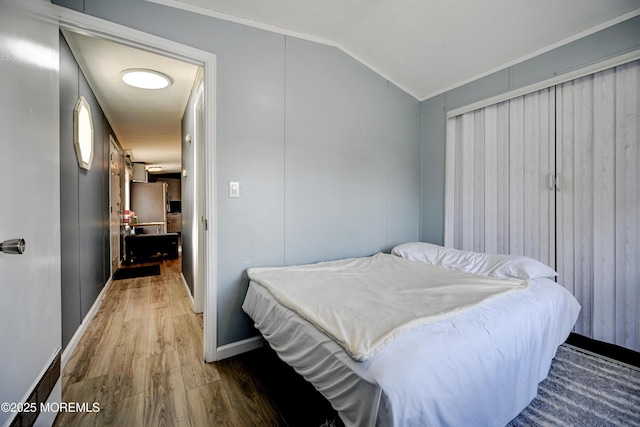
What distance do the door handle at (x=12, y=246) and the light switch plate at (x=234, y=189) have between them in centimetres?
125

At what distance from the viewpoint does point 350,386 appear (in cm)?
101

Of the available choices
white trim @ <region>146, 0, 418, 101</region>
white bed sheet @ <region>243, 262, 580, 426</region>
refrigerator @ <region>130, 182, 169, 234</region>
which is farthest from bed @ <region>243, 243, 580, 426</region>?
refrigerator @ <region>130, 182, 169, 234</region>

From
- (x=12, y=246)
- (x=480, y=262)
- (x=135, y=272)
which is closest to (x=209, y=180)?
(x=12, y=246)

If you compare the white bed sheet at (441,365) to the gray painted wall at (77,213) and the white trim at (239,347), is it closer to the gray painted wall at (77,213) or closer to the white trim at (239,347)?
the white trim at (239,347)

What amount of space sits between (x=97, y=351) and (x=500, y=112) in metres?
4.17

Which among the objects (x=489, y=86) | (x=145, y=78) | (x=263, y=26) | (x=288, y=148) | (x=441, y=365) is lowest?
(x=441, y=365)

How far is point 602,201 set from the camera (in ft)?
6.82

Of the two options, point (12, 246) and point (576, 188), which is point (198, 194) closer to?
point (12, 246)

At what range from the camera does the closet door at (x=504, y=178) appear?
2.39 metres

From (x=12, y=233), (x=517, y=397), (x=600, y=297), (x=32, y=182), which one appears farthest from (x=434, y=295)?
(x=32, y=182)

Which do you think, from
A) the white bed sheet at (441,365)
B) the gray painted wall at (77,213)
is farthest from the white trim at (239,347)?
the gray painted wall at (77,213)

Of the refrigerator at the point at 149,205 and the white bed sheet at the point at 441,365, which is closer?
the white bed sheet at the point at 441,365

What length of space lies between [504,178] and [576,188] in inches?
21.6

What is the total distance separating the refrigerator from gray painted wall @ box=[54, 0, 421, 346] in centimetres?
594
